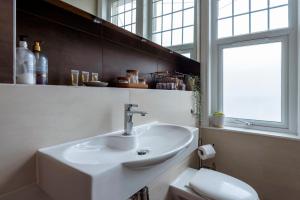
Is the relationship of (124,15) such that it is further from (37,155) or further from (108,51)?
(37,155)

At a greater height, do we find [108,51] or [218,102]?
[108,51]

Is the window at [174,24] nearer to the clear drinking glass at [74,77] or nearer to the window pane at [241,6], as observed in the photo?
the window pane at [241,6]

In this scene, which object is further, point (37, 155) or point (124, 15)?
point (124, 15)

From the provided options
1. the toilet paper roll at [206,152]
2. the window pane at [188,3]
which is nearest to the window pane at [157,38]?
the window pane at [188,3]

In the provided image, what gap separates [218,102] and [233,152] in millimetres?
549

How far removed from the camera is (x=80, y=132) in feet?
2.59

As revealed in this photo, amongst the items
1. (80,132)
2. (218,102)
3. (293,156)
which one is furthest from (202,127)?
(80,132)

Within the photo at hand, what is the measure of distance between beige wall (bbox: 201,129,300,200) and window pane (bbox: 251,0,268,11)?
4.05 ft

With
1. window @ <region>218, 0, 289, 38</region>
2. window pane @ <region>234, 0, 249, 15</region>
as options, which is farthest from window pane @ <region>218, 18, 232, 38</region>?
window pane @ <region>234, 0, 249, 15</region>

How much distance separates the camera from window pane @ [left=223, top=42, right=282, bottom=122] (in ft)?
5.45

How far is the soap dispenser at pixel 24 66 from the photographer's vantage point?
0.64m

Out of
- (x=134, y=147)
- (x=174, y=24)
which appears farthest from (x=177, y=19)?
(x=134, y=147)

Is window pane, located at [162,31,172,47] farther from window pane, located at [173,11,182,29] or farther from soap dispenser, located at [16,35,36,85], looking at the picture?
soap dispenser, located at [16,35,36,85]

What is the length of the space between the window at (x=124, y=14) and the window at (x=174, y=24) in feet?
0.77
